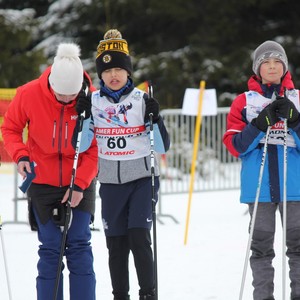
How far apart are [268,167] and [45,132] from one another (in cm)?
136

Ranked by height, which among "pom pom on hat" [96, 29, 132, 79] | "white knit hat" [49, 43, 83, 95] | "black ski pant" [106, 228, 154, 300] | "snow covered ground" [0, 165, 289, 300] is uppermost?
"pom pom on hat" [96, 29, 132, 79]

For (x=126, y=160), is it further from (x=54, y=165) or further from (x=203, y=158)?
(x=203, y=158)

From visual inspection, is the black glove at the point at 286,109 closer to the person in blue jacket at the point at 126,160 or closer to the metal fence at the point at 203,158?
the person in blue jacket at the point at 126,160

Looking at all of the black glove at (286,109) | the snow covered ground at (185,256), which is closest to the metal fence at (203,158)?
the snow covered ground at (185,256)

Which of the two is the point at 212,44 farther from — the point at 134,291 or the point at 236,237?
the point at 134,291

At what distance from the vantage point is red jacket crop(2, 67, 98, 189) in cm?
441

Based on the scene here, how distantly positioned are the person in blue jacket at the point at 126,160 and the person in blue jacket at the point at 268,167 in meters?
0.49

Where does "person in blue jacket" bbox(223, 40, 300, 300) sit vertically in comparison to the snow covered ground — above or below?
above

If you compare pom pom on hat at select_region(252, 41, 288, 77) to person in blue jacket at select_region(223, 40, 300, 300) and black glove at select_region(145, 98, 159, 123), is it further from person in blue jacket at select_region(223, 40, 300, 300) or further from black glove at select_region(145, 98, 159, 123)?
black glove at select_region(145, 98, 159, 123)

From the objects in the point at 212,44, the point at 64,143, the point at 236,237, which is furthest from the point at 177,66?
the point at 64,143

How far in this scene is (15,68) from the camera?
15.9 meters

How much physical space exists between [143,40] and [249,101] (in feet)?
51.9

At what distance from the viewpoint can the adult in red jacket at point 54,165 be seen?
4.39 metres

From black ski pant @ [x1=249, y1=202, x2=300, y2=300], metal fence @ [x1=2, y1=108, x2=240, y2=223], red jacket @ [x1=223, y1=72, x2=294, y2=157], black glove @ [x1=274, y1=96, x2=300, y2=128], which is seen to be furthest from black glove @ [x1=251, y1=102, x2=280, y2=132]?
metal fence @ [x1=2, y1=108, x2=240, y2=223]
